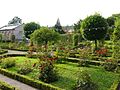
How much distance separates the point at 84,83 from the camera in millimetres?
14562

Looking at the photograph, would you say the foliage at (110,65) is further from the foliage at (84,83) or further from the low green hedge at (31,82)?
the low green hedge at (31,82)

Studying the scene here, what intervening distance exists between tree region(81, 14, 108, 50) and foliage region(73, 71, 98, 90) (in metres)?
18.5

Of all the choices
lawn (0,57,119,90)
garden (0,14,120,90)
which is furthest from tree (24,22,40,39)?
lawn (0,57,119,90)

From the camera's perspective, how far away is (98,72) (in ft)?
61.2

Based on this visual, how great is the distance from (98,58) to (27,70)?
272 inches

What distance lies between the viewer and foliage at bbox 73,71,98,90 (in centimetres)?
1445

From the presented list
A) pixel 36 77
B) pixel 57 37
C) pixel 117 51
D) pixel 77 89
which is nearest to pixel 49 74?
pixel 36 77

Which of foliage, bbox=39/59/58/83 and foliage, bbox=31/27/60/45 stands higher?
foliage, bbox=31/27/60/45

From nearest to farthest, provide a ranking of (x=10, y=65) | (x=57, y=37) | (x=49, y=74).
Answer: (x=49, y=74) → (x=10, y=65) → (x=57, y=37)

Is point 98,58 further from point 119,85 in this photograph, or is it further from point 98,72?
point 119,85

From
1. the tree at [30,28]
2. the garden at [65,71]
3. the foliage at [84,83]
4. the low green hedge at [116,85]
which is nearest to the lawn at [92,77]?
the garden at [65,71]

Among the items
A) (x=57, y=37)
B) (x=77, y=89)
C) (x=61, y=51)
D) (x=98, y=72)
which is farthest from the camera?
(x=57, y=37)

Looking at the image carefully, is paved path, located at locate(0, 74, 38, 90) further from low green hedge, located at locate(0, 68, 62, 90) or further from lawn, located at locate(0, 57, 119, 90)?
lawn, located at locate(0, 57, 119, 90)

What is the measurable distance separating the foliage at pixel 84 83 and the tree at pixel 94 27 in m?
18.5
